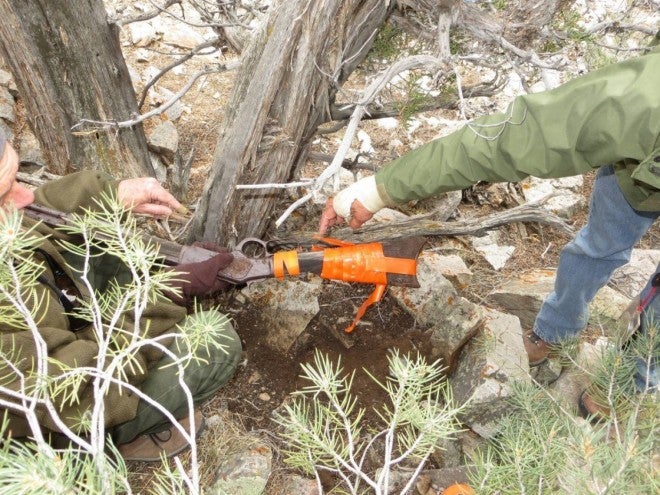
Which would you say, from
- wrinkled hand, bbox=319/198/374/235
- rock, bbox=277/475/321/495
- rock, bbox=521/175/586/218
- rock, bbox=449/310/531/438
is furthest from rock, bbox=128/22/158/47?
rock, bbox=277/475/321/495

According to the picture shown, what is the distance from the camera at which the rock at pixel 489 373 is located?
7.66ft

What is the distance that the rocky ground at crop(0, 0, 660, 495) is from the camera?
225 cm

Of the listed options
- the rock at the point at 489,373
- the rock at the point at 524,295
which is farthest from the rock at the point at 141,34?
the rock at the point at 489,373

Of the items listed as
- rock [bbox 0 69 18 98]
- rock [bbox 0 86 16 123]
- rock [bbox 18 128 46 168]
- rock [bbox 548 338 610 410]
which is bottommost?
rock [bbox 548 338 610 410]

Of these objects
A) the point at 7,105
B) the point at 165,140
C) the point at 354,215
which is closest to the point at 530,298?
the point at 354,215

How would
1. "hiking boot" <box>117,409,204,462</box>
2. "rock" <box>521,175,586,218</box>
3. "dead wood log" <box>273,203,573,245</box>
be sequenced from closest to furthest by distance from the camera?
"hiking boot" <box>117,409,204,462</box> → "dead wood log" <box>273,203,573,245</box> → "rock" <box>521,175,586,218</box>

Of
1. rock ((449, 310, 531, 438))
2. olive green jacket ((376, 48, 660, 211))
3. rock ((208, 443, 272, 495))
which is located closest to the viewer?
olive green jacket ((376, 48, 660, 211))

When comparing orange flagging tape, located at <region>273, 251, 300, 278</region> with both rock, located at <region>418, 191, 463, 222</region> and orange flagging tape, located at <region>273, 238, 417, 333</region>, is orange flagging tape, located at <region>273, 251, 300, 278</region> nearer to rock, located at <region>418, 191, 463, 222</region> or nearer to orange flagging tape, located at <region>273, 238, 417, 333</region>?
orange flagging tape, located at <region>273, 238, 417, 333</region>

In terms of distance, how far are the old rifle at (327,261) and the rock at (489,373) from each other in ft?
1.95

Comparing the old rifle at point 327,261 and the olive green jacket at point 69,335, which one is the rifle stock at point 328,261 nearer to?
the old rifle at point 327,261

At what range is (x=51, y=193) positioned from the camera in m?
2.15

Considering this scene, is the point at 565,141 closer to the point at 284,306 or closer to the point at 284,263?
the point at 284,263

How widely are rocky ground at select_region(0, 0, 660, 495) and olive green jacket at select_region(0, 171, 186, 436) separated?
0.57 m

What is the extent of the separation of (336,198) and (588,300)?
1.37 metres
